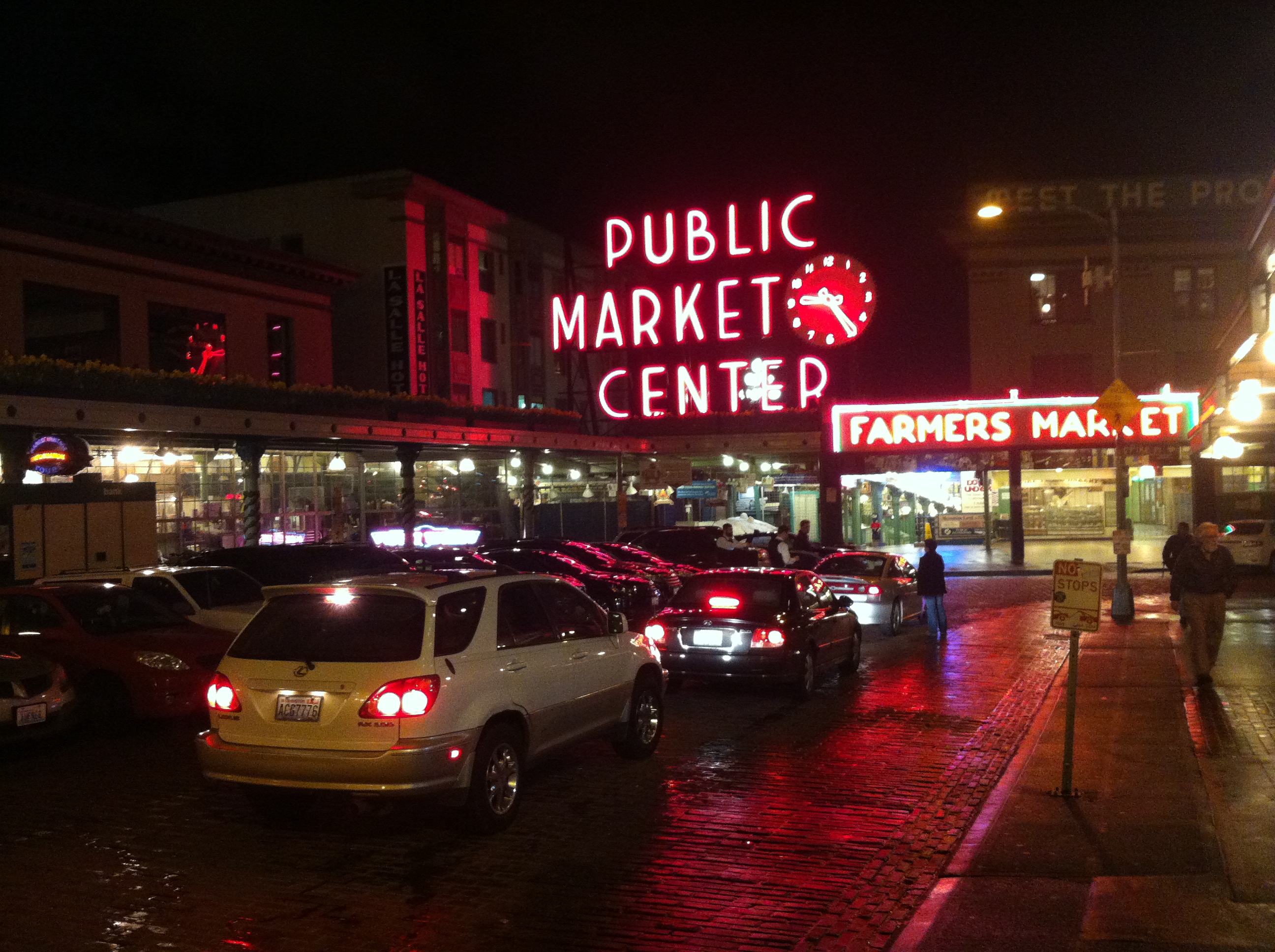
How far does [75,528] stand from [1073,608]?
13.7m

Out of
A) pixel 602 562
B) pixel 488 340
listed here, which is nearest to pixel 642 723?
pixel 602 562

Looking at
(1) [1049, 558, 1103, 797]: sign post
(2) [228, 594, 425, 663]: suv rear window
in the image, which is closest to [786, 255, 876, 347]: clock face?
(1) [1049, 558, 1103, 797]: sign post

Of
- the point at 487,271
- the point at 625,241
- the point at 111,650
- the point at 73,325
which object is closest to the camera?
the point at 111,650

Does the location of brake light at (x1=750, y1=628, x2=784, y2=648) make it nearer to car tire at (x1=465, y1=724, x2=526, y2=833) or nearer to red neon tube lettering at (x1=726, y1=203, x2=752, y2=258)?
car tire at (x1=465, y1=724, x2=526, y2=833)

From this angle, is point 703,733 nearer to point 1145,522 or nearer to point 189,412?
point 189,412

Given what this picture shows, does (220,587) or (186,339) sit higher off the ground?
(186,339)

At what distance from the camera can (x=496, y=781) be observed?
775 cm

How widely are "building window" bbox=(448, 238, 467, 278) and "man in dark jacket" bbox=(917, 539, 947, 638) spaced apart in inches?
1034

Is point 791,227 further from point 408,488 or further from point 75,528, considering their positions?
point 75,528

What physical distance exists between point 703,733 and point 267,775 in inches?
195

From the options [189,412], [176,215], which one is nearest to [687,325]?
[176,215]

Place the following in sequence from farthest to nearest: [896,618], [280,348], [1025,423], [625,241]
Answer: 1. [625,241]
2. [1025,423]
3. [280,348]
4. [896,618]

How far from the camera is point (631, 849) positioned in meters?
7.46

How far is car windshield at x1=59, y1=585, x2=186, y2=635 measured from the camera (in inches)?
444
